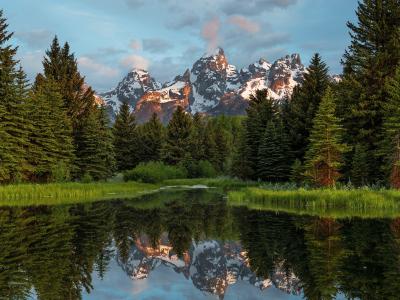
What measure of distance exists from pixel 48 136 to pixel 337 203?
112ft

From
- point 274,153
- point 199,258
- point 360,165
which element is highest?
point 274,153

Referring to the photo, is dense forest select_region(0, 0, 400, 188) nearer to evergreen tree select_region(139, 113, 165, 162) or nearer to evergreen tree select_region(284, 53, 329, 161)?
evergreen tree select_region(284, 53, 329, 161)

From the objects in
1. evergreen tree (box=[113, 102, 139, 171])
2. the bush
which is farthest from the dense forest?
evergreen tree (box=[113, 102, 139, 171])

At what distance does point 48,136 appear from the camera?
164 ft

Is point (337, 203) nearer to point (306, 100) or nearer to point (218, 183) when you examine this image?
point (306, 100)

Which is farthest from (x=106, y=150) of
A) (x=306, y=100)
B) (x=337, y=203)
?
(x=337, y=203)

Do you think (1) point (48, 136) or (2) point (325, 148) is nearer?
(2) point (325, 148)

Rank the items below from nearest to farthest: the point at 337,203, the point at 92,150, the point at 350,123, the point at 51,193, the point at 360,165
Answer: the point at 337,203 → the point at 51,193 → the point at 360,165 → the point at 350,123 → the point at 92,150

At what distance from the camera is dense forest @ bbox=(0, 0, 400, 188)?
125 feet

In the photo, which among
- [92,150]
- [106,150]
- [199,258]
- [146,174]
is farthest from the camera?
[146,174]

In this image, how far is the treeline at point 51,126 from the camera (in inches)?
1777

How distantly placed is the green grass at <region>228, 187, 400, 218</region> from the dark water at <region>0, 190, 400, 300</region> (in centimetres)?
307

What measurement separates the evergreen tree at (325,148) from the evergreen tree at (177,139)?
49.8 m

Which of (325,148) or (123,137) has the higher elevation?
(123,137)
